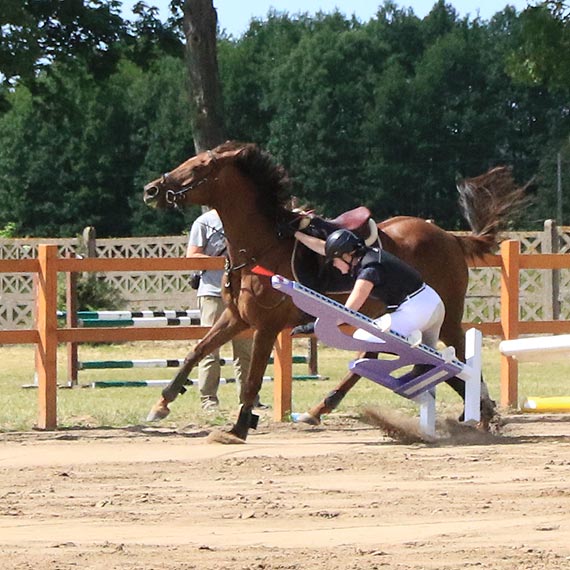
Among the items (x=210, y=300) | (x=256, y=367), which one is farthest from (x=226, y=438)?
(x=210, y=300)

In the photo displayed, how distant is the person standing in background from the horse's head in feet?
5.75

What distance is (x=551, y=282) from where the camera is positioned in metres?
25.2

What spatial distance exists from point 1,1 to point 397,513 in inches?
743

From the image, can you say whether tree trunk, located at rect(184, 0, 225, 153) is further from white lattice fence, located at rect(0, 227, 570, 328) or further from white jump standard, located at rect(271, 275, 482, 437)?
white jump standard, located at rect(271, 275, 482, 437)

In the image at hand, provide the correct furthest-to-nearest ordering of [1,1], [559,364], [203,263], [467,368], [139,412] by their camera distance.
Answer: [1,1], [559,364], [139,412], [203,263], [467,368]

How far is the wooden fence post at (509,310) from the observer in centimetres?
1295

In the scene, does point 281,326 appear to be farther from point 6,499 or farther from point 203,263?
point 6,499

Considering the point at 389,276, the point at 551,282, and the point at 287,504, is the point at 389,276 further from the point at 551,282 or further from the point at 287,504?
the point at 551,282

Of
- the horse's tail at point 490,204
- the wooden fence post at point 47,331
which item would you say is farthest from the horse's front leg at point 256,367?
the horse's tail at point 490,204

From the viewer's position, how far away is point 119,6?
2714 cm

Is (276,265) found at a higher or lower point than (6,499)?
higher

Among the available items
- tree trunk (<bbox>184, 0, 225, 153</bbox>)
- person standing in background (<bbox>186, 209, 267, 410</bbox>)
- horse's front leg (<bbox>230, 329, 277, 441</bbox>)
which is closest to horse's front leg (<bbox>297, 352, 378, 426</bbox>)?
horse's front leg (<bbox>230, 329, 277, 441</bbox>)

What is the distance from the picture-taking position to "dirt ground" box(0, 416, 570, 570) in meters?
5.82

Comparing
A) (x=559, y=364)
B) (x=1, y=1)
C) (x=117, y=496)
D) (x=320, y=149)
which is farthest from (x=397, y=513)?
(x=320, y=149)
